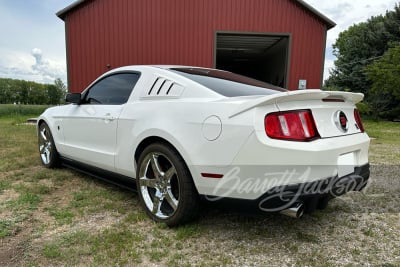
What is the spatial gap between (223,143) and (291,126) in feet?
1.47

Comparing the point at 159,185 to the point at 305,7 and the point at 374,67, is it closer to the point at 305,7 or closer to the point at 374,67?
the point at 305,7

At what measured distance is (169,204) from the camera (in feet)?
7.86

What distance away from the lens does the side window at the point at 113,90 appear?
2.86 m

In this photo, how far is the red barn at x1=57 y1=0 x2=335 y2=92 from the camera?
9547 millimetres

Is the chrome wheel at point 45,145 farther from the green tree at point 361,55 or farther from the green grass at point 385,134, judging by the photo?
the green tree at point 361,55

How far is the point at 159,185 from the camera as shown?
2424 millimetres

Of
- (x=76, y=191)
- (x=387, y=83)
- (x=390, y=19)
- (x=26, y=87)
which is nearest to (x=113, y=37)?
(x=76, y=191)

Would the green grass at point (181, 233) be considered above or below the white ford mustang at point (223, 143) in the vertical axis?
below

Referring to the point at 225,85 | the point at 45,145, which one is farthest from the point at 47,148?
the point at 225,85

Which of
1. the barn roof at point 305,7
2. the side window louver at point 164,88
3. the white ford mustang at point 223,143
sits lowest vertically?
the white ford mustang at point 223,143

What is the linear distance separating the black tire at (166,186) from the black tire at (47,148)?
2061 millimetres

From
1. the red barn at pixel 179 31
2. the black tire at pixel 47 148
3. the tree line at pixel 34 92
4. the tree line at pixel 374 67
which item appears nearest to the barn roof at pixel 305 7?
the red barn at pixel 179 31

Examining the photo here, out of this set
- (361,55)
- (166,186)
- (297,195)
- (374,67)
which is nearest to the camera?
(297,195)

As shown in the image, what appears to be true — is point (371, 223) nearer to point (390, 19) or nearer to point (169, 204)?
point (169, 204)
